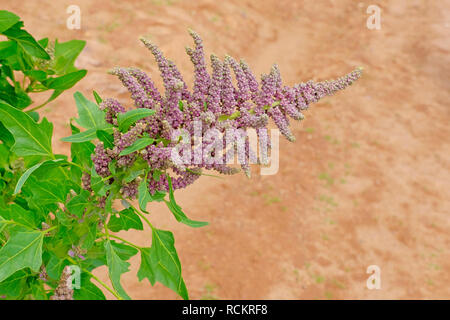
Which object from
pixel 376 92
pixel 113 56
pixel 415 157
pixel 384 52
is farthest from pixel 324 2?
pixel 113 56

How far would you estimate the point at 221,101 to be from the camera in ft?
4.69

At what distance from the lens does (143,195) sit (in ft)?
4.50

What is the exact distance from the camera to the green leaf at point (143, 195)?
1.36 m

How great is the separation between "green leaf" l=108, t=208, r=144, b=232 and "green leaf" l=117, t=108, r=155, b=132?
525 millimetres

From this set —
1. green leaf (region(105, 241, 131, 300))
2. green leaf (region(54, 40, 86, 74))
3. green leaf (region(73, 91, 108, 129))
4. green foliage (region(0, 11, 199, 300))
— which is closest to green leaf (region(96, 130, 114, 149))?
green foliage (region(0, 11, 199, 300))

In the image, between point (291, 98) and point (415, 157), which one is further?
point (415, 157)

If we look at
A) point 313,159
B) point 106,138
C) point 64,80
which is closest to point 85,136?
point 106,138

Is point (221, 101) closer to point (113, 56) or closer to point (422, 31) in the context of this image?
point (113, 56)

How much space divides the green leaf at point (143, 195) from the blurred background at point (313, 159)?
13.7 feet

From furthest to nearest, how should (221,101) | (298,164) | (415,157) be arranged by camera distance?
(415,157) → (298,164) → (221,101)

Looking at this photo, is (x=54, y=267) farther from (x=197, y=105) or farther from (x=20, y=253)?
(x=197, y=105)

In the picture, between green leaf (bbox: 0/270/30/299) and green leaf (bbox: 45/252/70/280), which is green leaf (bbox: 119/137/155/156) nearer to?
green leaf (bbox: 45/252/70/280)

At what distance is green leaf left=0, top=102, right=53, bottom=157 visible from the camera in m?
1.55

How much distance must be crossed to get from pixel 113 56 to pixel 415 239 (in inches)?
238
